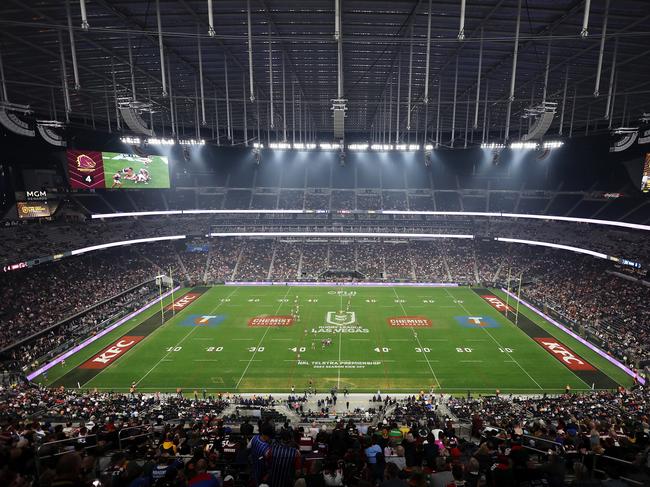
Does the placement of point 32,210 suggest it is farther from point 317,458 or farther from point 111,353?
point 317,458

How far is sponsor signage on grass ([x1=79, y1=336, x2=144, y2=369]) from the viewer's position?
1205 inches

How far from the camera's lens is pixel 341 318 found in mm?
41000

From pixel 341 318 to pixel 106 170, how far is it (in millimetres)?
32982

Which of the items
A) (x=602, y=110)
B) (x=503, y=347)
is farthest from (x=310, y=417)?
(x=602, y=110)

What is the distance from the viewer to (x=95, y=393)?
80.9 ft

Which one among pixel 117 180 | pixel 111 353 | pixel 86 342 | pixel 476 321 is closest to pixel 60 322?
pixel 86 342

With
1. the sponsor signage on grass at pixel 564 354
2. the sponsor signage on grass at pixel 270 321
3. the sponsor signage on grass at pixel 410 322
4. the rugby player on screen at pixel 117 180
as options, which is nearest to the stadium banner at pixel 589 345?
the sponsor signage on grass at pixel 564 354

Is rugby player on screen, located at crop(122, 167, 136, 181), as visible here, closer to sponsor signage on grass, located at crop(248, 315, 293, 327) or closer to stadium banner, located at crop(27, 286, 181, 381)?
stadium banner, located at crop(27, 286, 181, 381)

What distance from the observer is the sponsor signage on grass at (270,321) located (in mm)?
39656

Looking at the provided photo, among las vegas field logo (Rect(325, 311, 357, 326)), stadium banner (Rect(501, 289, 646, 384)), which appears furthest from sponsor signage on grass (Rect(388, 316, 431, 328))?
stadium banner (Rect(501, 289, 646, 384))

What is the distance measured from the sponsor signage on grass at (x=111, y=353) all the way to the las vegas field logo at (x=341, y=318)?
1861cm

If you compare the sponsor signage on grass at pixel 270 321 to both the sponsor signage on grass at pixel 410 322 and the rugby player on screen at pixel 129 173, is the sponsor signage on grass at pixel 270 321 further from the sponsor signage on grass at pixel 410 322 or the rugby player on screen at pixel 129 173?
the rugby player on screen at pixel 129 173

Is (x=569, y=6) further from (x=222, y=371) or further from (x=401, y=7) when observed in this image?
(x=222, y=371)

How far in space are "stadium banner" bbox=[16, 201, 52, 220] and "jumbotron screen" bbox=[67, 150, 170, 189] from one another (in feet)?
16.3
